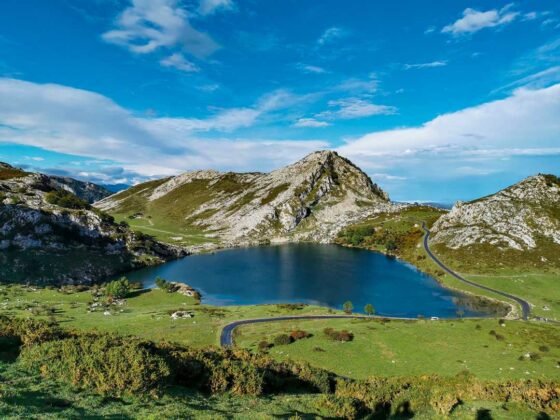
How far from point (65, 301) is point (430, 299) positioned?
10140 centimetres

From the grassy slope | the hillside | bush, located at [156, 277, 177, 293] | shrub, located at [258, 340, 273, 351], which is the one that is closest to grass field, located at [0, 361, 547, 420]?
the grassy slope

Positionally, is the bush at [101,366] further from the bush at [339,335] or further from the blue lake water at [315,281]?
the blue lake water at [315,281]

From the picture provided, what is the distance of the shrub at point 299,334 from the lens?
214 ft

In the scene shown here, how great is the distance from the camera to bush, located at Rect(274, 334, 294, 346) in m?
62.9

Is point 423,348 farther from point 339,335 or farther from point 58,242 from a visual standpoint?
point 58,242

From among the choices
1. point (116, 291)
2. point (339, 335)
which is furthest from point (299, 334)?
point (116, 291)

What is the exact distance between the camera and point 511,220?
17275 centimetres

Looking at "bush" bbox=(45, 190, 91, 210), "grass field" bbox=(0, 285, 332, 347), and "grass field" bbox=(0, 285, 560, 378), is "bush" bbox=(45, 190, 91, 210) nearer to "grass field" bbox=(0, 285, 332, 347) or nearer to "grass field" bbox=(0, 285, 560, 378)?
"grass field" bbox=(0, 285, 332, 347)

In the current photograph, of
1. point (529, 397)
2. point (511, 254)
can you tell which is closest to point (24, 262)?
point (529, 397)

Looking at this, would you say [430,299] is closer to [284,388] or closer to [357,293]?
[357,293]

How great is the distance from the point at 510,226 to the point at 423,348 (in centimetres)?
13649

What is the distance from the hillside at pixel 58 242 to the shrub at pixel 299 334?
9628cm

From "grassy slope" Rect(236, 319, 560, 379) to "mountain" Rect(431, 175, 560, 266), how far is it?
89659mm

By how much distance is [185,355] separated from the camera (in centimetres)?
3541
